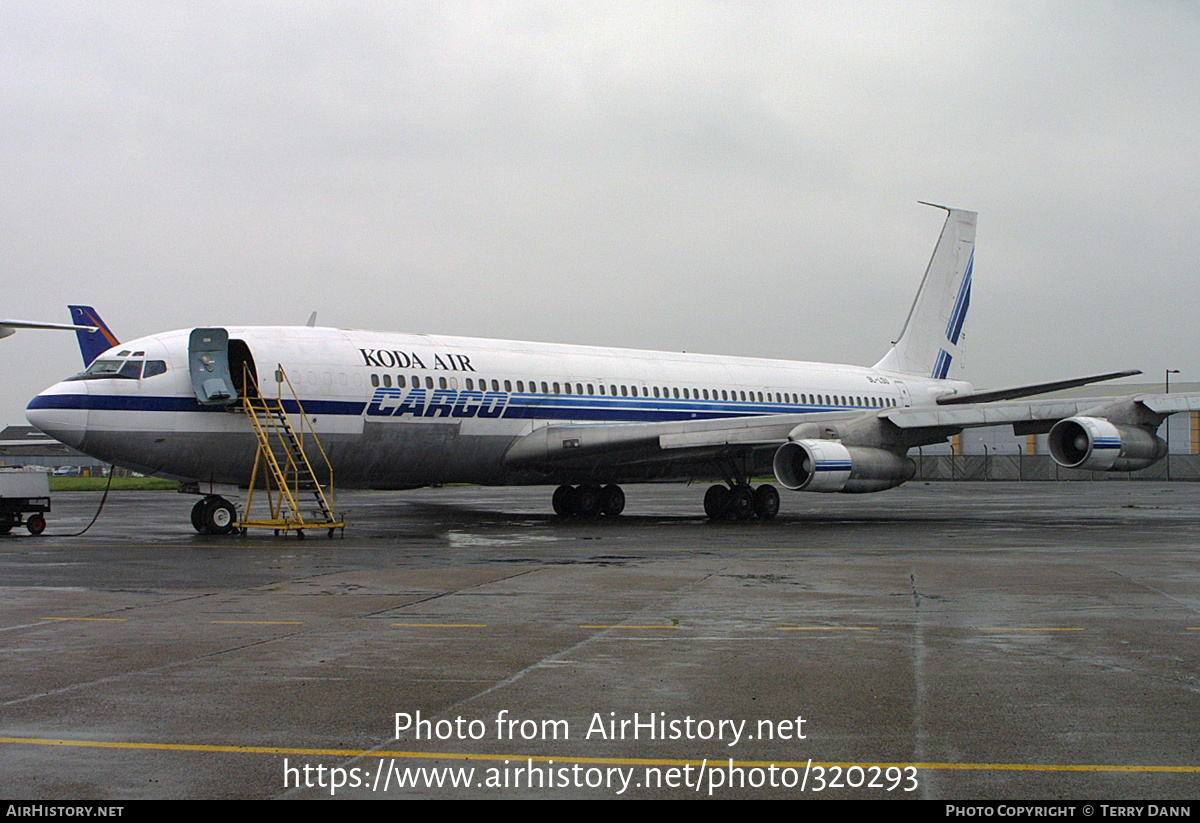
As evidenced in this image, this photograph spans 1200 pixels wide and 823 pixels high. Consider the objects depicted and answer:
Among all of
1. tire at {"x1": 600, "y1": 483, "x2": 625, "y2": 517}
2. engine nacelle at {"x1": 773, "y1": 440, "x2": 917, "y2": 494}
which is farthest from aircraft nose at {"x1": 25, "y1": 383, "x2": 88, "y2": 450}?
engine nacelle at {"x1": 773, "y1": 440, "x2": 917, "y2": 494}

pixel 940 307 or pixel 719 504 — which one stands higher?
pixel 940 307

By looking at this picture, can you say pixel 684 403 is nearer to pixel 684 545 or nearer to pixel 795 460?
pixel 795 460

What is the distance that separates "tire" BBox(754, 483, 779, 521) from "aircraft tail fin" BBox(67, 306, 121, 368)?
30.3 meters

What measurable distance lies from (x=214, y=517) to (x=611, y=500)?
33.8 ft

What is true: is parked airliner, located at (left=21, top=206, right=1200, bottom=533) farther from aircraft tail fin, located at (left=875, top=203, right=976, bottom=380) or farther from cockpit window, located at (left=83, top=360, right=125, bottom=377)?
aircraft tail fin, located at (left=875, top=203, right=976, bottom=380)

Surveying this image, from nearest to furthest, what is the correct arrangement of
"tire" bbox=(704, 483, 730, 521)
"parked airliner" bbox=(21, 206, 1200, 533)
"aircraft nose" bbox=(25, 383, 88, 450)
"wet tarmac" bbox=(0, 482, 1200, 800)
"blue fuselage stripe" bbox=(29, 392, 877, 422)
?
"wet tarmac" bbox=(0, 482, 1200, 800), "aircraft nose" bbox=(25, 383, 88, 450), "blue fuselage stripe" bbox=(29, 392, 877, 422), "parked airliner" bbox=(21, 206, 1200, 533), "tire" bbox=(704, 483, 730, 521)

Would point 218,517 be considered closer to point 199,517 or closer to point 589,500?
point 199,517

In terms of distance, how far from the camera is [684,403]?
28547mm

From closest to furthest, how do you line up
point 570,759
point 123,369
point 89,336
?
point 570,759
point 123,369
point 89,336

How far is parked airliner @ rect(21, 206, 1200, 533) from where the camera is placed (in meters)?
20.8

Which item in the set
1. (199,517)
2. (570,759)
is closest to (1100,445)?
(199,517)

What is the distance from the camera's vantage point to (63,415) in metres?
20.0

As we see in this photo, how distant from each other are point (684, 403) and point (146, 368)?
1305 centimetres

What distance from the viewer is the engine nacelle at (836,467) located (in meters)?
22.7
